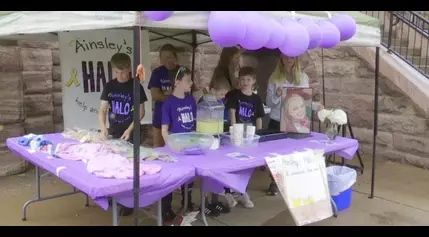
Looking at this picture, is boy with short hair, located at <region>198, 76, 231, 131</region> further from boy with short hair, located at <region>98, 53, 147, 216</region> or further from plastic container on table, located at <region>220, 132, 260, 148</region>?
boy with short hair, located at <region>98, 53, 147, 216</region>

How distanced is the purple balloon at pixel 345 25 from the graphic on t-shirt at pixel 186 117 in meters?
1.61

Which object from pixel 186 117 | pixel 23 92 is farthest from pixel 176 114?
pixel 23 92

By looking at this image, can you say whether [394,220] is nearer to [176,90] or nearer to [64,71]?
[176,90]

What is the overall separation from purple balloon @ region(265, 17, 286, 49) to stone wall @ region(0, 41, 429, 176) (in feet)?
7.59

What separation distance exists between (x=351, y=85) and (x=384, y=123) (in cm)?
82

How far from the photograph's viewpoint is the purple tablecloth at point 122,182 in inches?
124

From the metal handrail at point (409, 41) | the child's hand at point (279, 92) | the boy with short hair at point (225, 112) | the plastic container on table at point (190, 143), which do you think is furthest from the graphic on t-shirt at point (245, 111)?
the metal handrail at point (409, 41)

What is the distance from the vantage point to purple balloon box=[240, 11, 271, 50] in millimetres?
3516

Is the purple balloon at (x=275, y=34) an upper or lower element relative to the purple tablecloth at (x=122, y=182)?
upper

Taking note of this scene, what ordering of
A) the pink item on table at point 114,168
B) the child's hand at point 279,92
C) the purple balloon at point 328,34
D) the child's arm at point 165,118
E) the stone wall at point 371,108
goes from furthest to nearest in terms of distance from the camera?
1. the stone wall at point 371,108
2. the child's hand at point 279,92
3. the child's arm at point 165,118
4. the purple balloon at point 328,34
5. the pink item on table at point 114,168

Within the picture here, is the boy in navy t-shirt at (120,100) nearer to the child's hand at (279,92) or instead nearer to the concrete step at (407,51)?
the child's hand at (279,92)

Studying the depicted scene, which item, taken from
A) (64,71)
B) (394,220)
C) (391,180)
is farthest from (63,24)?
(391,180)

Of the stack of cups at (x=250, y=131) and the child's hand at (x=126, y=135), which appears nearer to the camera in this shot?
the stack of cups at (x=250, y=131)

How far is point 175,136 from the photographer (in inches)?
162
